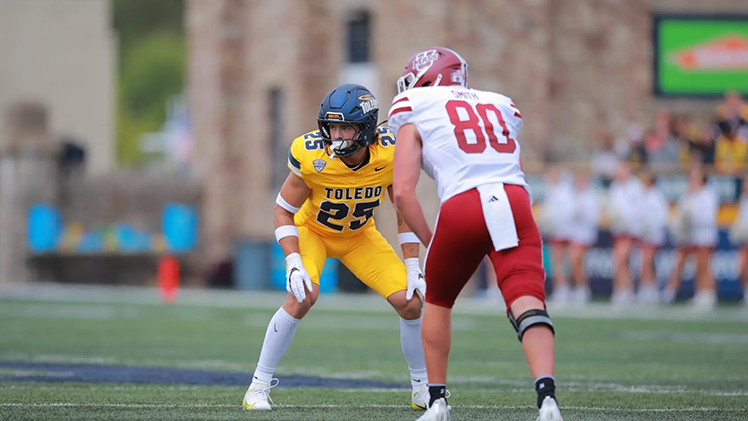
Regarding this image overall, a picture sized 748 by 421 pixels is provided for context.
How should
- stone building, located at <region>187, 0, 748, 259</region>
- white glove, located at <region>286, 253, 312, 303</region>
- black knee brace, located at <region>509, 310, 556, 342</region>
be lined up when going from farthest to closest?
stone building, located at <region>187, 0, 748, 259</region>
white glove, located at <region>286, 253, 312, 303</region>
black knee brace, located at <region>509, 310, 556, 342</region>

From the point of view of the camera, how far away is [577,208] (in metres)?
19.6

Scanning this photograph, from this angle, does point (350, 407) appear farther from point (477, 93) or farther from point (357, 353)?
point (357, 353)

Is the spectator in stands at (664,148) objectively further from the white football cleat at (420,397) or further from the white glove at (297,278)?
the white glove at (297,278)

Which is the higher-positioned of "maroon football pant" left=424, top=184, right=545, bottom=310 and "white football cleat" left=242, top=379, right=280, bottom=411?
"maroon football pant" left=424, top=184, right=545, bottom=310

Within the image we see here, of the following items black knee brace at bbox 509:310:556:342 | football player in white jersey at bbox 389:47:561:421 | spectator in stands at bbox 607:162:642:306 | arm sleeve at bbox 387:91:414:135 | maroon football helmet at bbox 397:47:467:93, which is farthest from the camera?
spectator in stands at bbox 607:162:642:306

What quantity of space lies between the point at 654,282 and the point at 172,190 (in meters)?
14.9

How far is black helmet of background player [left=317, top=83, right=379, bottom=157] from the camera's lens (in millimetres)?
6746

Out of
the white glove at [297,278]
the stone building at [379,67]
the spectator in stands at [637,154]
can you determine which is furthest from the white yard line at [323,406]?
the stone building at [379,67]

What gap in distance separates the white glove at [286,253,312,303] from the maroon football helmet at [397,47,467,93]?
130 cm

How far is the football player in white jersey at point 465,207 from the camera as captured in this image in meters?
5.67

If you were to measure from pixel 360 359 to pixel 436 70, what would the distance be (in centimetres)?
498

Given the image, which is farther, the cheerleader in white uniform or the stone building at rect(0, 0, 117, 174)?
the stone building at rect(0, 0, 117, 174)

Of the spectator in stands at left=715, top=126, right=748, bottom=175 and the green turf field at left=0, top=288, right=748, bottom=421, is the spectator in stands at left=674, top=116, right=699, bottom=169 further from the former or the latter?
the green turf field at left=0, top=288, right=748, bottom=421

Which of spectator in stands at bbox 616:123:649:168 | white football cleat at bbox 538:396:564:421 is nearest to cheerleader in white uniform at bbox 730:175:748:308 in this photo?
spectator in stands at bbox 616:123:649:168
